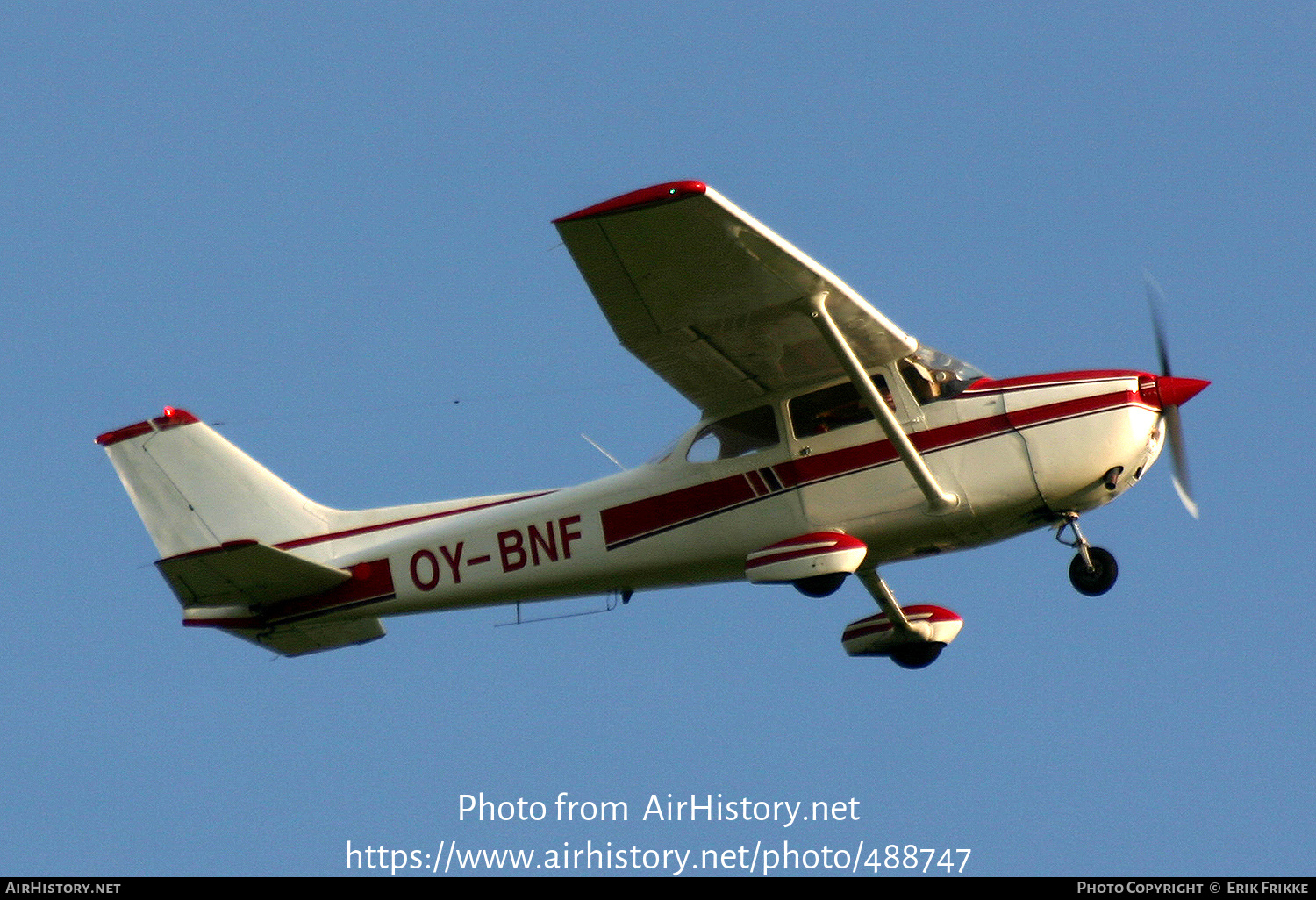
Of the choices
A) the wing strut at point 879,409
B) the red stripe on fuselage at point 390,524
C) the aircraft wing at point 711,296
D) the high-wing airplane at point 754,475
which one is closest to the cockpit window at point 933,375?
the high-wing airplane at point 754,475

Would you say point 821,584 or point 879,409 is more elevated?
point 879,409

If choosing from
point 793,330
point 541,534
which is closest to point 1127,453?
point 793,330

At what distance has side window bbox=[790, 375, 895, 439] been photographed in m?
11.8

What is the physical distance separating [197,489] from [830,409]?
18.9 feet

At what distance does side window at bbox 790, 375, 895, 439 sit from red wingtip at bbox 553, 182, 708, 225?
2.55 metres

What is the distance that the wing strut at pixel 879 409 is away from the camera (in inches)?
433

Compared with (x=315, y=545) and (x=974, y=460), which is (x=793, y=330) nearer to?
(x=974, y=460)

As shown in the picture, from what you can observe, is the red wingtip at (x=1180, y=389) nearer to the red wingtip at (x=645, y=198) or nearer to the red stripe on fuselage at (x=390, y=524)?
the red wingtip at (x=645, y=198)

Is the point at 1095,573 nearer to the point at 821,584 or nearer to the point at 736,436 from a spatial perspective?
the point at 821,584

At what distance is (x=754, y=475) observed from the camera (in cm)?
1196

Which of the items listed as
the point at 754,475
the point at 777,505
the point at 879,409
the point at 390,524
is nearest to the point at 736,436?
the point at 754,475

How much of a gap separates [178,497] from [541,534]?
11.3 feet

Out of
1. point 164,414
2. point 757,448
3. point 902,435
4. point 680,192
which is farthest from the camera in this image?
point 164,414

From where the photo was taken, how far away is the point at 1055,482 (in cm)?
1127
